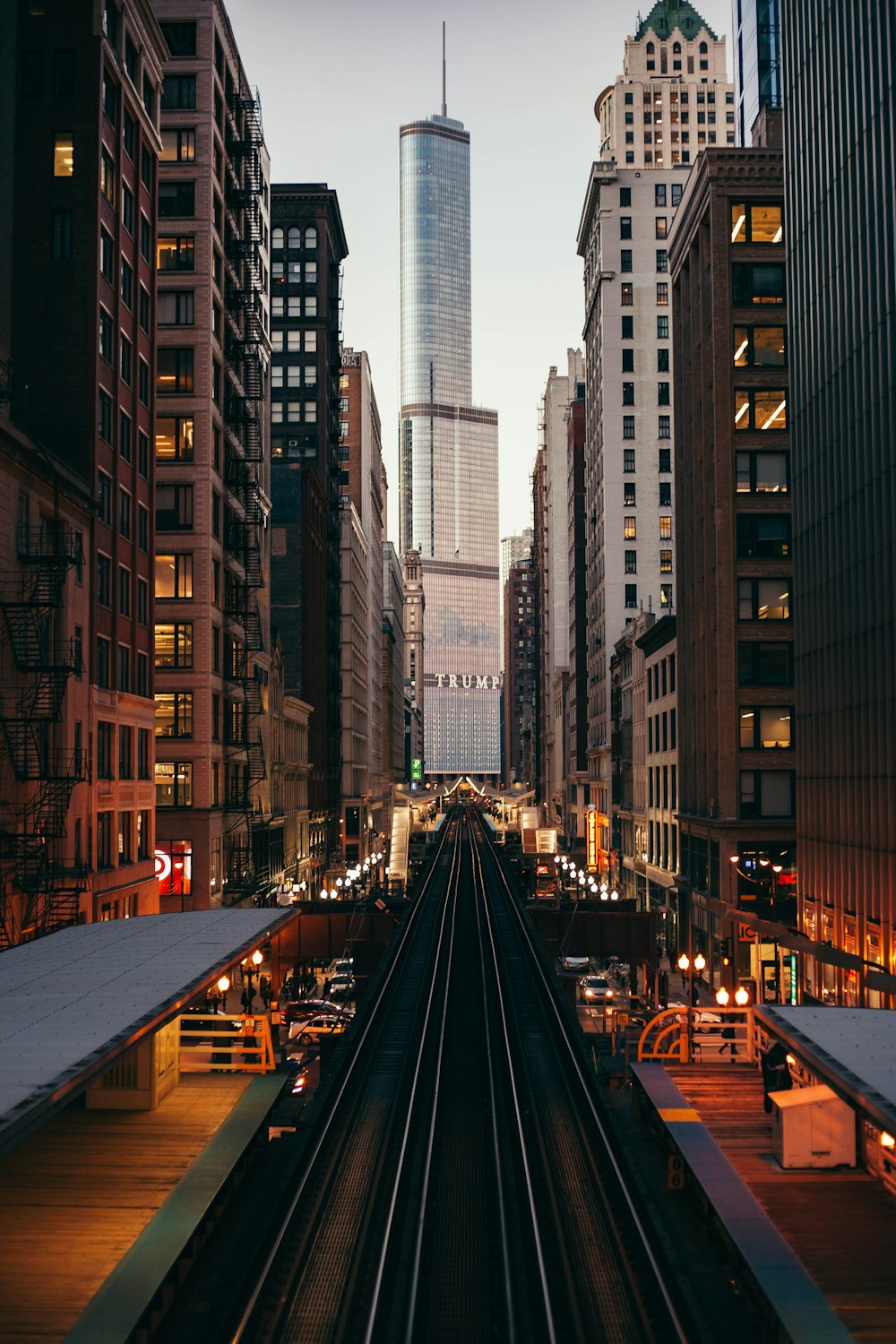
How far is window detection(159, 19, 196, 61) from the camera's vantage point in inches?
2790

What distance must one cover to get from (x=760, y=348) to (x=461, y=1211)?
50.6 meters

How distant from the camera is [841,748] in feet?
156

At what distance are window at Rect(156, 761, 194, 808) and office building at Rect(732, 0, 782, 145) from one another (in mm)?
105901

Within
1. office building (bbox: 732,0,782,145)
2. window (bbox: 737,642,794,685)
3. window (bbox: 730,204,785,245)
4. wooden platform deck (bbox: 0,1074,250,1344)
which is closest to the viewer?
wooden platform deck (bbox: 0,1074,250,1344)

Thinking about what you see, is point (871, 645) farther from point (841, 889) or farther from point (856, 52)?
point (856, 52)

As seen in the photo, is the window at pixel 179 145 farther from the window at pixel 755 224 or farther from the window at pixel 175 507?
the window at pixel 755 224

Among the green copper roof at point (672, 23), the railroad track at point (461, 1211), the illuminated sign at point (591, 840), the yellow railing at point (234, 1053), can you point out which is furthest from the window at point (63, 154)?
the green copper roof at point (672, 23)

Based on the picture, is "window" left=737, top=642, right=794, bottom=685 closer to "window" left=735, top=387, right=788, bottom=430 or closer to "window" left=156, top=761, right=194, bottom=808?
"window" left=735, top=387, right=788, bottom=430

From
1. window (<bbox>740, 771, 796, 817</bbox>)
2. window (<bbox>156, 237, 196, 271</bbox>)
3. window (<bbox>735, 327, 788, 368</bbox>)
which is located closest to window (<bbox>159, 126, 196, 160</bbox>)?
window (<bbox>156, 237, 196, 271</bbox>)

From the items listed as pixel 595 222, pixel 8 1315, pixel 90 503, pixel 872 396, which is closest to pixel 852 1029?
pixel 8 1315

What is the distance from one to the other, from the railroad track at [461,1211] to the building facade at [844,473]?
10.7 meters

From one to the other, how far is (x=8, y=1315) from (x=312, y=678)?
94.1 metres

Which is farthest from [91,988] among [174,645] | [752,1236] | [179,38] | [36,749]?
[179,38]

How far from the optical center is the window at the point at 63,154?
52.5 metres
